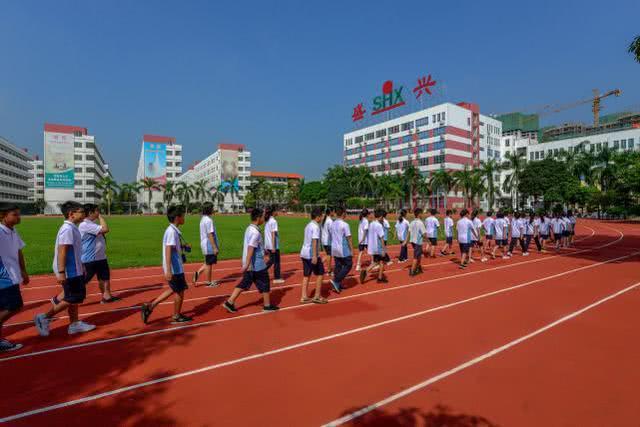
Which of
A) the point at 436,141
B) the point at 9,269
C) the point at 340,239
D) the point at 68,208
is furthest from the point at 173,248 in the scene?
the point at 436,141

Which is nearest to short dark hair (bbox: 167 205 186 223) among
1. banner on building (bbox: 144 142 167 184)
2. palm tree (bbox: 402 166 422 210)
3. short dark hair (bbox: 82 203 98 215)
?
short dark hair (bbox: 82 203 98 215)

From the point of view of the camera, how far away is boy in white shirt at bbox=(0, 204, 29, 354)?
4461 millimetres

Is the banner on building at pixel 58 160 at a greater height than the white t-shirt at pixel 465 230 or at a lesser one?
greater

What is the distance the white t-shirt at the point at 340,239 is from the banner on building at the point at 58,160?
8136 cm

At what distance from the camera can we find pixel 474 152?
65.3 metres

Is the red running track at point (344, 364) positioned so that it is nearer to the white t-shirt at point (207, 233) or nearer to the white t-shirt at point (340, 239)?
the white t-shirt at point (340, 239)

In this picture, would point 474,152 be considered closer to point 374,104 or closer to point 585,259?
point 374,104

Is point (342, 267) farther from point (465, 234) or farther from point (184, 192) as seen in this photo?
point (184, 192)

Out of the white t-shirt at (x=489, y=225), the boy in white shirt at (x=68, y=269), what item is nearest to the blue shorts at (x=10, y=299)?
the boy in white shirt at (x=68, y=269)

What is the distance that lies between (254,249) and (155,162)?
3512 inches

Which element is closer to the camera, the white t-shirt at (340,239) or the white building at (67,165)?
the white t-shirt at (340,239)

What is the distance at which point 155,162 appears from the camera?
85.0 m

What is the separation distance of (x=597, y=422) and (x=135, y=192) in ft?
308

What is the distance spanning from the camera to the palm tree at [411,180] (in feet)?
194
